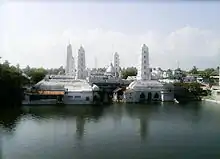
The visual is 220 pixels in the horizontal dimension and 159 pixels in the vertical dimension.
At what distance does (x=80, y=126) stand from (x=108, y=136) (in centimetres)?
107

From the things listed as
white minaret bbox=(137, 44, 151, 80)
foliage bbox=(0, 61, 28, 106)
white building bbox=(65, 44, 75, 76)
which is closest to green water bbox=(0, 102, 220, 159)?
foliage bbox=(0, 61, 28, 106)

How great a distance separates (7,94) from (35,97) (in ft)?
3.95

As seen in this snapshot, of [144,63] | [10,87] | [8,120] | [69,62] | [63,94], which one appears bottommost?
[8,120]

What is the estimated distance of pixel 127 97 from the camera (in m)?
11.6

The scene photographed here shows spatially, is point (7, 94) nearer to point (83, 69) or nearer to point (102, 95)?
point (102, 95)

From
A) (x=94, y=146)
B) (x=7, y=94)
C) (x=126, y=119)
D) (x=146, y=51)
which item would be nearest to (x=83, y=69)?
(x=146, y=51)

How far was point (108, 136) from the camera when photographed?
532 centimetres

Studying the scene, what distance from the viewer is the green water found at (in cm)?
427

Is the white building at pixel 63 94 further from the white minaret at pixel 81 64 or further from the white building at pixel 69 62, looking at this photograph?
the white building at pixel 69 62

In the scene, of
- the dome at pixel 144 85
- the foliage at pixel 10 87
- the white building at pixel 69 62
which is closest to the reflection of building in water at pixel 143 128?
the foliage at pixel 10 87

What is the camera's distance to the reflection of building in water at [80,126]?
17.9ft

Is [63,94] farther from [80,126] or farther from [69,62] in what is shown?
[69,62]

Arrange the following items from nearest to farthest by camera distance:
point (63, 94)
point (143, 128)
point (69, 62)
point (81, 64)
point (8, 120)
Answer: point (143, 128) → point (8, 120) → point (63, 94) → point (81, 64) → point (69, 62)

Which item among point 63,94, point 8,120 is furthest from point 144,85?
point 8,120
